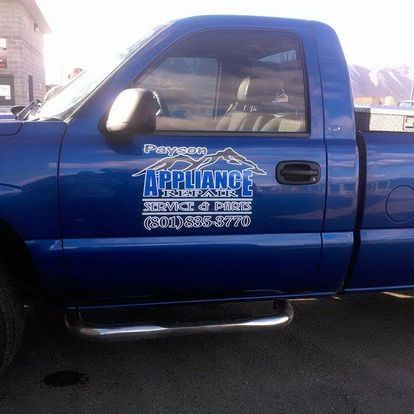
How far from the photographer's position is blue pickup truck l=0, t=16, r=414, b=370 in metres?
2.37

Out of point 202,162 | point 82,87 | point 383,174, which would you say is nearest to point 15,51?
point 82,87

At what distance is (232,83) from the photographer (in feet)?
8.80

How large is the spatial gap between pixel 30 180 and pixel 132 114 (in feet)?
1.90

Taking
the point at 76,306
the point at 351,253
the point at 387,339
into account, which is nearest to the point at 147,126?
the point at 76,306

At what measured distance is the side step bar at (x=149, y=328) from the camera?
100 inches

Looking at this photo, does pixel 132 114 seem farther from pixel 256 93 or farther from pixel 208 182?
pixel 256 93

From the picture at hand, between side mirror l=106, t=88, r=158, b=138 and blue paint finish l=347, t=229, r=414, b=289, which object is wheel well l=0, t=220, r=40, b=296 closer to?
side mirror l=106, t=88, r=158, b=138

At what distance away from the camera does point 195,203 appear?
8.04 feet

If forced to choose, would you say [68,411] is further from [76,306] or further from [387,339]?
[387,339]

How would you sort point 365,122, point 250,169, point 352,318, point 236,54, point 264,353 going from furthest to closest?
point 352,318
point 365,122
point 264,353
point 236,54
point 250,169

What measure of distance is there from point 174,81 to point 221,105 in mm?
287

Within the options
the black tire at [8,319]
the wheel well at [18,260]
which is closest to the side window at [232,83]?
the wheel well at [18,260]

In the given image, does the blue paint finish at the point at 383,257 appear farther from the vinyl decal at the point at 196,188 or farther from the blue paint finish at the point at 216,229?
the vinyl decal at the point at 196,188

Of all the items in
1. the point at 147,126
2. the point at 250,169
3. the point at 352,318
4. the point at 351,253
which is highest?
the point at 147,126
